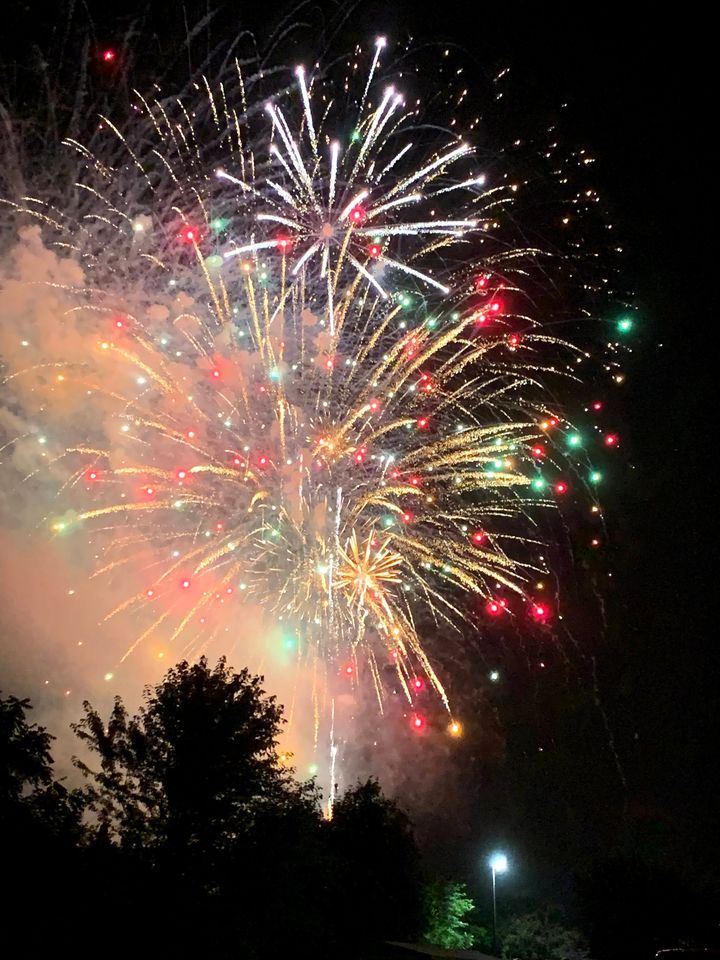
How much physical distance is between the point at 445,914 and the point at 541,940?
18584 millimetres

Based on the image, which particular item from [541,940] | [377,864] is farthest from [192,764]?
[541,940]

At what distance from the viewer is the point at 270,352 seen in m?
18.8

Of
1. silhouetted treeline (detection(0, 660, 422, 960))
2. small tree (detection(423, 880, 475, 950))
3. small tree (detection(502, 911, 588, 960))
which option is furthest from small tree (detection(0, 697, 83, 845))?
small tree (detection(502, 911, 588, 960))

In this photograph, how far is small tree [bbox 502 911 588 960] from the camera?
161ft

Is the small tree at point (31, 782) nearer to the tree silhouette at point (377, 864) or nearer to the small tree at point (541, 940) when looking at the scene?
the tree silhouette at point (377, 864)

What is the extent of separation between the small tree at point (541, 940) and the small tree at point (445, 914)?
11.6 meters

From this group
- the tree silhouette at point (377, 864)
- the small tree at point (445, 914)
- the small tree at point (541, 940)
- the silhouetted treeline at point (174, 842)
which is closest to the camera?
the silhouetted treeline at point (174, 842)

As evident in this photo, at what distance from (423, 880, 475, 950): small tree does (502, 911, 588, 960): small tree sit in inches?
457

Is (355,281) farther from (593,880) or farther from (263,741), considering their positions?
(593,880)

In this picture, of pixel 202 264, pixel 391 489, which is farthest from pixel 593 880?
pixel 202 264

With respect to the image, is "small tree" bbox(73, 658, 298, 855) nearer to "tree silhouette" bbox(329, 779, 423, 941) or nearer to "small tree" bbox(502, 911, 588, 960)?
"tree silhouette" bbox(329, 779, 423, 941)

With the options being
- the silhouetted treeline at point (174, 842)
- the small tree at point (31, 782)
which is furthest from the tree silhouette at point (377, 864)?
the small tree at point (31, 782)

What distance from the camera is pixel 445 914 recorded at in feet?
120

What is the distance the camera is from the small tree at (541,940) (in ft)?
161
